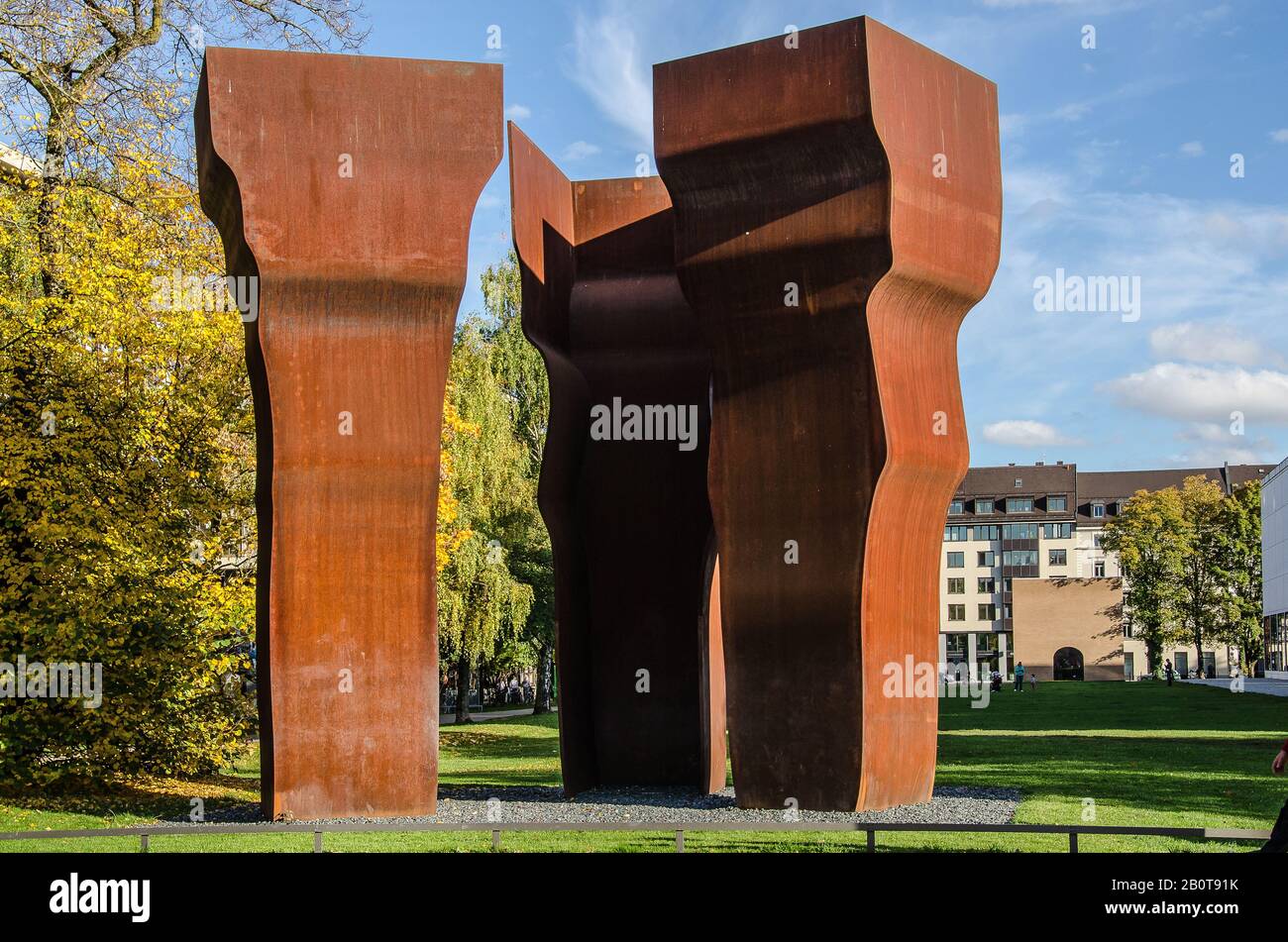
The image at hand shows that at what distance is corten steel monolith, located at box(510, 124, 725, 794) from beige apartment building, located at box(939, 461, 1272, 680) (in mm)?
64839

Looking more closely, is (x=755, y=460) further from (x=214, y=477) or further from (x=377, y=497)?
(x=214, y=477)

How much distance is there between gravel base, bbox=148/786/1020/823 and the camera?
13.1 m

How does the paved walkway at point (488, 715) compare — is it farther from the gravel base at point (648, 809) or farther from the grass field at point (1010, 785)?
the gravel base at point (648, 809)

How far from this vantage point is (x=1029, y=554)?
95.4 metres

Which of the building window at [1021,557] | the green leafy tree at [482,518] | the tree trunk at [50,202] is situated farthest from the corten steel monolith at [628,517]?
the building window at [1021,557]

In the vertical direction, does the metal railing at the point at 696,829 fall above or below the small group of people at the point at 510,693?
above

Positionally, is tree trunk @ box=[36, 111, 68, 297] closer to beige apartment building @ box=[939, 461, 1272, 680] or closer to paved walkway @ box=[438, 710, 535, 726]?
paved walkway @ box=[438, 710, 535, 726]

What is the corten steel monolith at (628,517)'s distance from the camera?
16.4m

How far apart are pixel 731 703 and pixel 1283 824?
7.39 m

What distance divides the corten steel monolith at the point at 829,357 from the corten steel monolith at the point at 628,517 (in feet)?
7.77

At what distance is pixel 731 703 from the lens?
46.0ft

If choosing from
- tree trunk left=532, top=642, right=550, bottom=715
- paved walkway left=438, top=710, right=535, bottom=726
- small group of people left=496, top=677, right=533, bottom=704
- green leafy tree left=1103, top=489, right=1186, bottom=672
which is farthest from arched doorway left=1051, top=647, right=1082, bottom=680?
tree trunk left=532, top=642, right=550, bottom=715

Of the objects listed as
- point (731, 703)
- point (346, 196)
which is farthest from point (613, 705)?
point (346, 196)

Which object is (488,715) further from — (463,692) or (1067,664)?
(1067,664)
